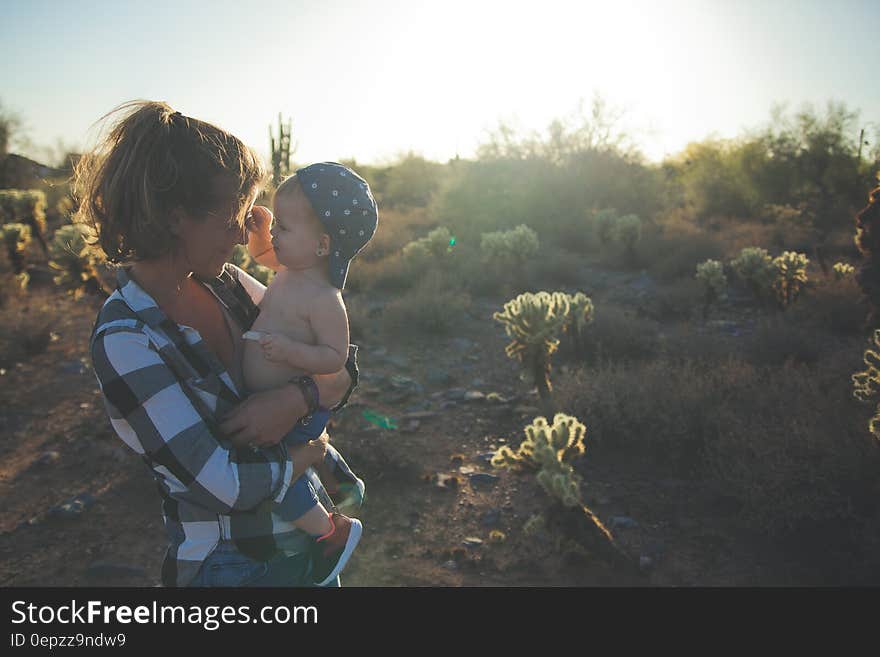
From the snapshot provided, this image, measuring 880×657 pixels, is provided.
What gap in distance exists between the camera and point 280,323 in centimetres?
198

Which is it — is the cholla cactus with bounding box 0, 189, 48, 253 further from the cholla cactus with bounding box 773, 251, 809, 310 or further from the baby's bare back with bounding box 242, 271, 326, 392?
the cholla cactus with bounding box 773, 251, 809, 310

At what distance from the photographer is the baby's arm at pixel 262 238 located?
2.21 m

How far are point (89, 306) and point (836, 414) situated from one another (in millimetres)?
12267

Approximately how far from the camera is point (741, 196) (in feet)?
78.9

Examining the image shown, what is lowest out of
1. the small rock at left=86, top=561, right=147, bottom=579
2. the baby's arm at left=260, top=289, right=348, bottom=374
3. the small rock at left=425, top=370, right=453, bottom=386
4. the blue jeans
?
the small rock at left=86, top=561, right=147, bottom=579

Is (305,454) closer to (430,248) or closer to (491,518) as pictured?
(491,518)

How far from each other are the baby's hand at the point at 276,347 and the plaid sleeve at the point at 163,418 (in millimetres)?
337

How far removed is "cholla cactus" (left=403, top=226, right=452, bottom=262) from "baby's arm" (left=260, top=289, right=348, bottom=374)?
41.5 feet

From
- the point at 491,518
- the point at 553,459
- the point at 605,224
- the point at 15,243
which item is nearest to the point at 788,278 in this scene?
the point at 605,224

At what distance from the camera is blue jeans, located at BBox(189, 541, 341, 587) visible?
65.7 inches

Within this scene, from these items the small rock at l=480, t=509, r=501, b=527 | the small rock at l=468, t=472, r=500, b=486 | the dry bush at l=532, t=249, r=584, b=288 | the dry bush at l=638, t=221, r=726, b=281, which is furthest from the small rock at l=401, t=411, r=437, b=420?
the dry bush at l=638, t=221, r=726, b=281

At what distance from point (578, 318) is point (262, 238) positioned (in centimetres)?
703

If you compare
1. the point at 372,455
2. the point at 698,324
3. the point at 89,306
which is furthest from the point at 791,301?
the point at 89,306

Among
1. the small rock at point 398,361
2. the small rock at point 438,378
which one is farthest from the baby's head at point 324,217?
the small rock at point 398,361
